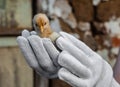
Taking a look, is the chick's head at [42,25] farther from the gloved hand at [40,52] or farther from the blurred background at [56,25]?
the blurred background at [56,25]

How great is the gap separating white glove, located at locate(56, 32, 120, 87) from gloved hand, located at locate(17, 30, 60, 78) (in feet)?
0.09

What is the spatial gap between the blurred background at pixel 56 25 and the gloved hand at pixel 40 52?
687 mm

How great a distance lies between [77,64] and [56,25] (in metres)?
0.84

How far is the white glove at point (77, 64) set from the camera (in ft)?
3.98

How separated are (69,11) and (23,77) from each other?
37cm

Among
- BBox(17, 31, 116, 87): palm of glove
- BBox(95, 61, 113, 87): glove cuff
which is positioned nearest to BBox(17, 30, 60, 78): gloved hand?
BBox(17, 31, 116, 87): palm of glove

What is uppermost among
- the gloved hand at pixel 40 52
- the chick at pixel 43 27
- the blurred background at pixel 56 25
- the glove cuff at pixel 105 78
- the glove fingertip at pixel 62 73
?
the chick at pixel 43 27

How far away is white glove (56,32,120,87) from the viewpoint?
1.21 meters

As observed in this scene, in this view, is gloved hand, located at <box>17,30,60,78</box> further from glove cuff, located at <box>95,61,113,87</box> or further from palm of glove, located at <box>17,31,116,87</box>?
glove cuff, located at <box>95,61,113,87</box>

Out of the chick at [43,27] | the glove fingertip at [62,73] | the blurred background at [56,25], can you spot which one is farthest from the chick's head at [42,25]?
the blurred background at [56,25]

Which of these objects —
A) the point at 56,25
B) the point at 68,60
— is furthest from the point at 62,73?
the point at 56,25

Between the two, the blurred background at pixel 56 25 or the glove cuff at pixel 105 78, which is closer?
the glove cuff at pixel 105 78

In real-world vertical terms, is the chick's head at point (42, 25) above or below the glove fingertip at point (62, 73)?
above

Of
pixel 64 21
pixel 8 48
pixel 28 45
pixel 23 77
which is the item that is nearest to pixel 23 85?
pixel 23 77
